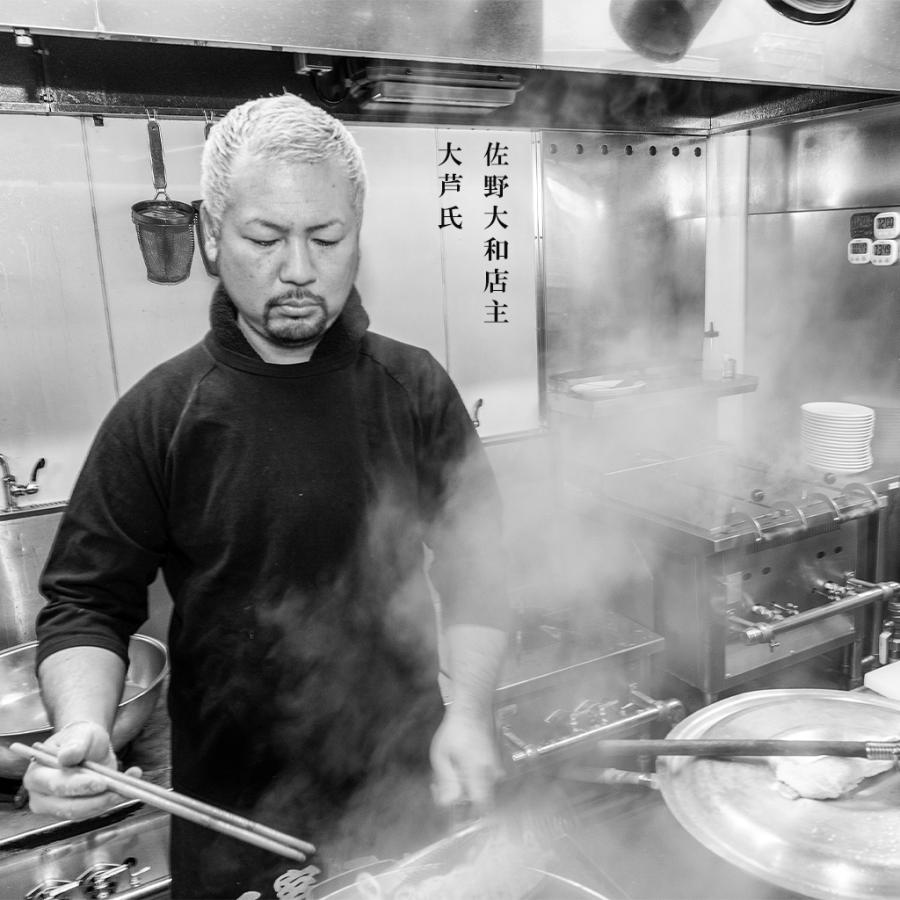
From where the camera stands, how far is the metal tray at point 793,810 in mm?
1288

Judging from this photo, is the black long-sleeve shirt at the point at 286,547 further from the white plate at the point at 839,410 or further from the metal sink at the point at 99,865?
the white plate at the point at 839,410

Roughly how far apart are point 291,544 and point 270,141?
76 centimetres

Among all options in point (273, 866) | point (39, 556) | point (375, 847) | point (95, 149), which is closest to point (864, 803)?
point (375, 847)

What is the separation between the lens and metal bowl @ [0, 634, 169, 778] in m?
1.99

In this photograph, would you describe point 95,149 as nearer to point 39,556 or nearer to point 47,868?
point 39,556

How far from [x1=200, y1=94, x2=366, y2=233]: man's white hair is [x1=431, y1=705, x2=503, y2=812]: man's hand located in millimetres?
1054

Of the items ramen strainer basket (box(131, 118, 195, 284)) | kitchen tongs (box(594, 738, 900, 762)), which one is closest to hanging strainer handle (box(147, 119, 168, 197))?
ramen strainer basket (box(131, 118, 195, 284))

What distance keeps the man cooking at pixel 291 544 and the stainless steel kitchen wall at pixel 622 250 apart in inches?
69.2

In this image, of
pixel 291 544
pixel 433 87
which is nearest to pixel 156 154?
pixel 433 87

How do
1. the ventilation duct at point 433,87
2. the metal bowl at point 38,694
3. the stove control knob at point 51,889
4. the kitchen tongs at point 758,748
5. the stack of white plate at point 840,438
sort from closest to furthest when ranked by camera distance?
the kitchen tongs at point 758,748 < the stove control knob at point 51,889 < the metal bowl at point 38,694 < the ventilation duct at point 433,87 < the stack of white plate at point 840,438

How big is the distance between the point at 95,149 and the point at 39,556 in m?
1.28

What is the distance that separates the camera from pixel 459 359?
10.8 ft

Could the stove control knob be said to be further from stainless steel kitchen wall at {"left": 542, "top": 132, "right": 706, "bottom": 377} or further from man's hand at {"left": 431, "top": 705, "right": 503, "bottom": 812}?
stainless steel kitchen wall at {"left": 542, "top": 132, "right": 706, "bottom": 377}

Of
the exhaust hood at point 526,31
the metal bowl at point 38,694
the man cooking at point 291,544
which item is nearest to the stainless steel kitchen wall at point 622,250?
the exhaust hood at point 526,31
